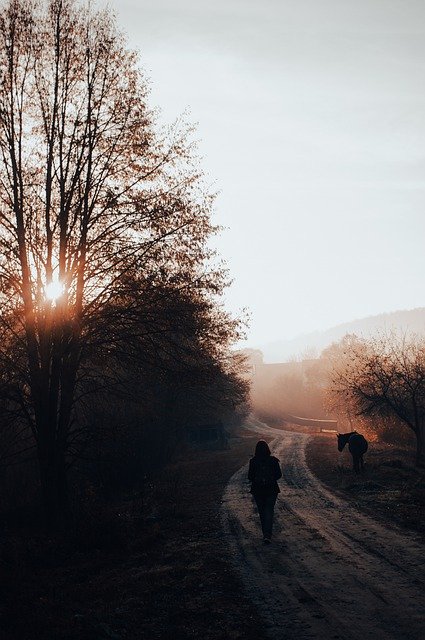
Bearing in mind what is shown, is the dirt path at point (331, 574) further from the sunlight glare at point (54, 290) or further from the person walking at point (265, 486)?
the sunlight glare at point (54, 290)

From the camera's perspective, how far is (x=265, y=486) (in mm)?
11211

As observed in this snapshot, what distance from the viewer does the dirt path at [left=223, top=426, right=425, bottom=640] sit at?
6496 millimetres

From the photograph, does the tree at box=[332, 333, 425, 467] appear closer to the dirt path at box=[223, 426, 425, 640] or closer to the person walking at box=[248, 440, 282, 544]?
the dirt path at box=[223, 426, 425, 640]

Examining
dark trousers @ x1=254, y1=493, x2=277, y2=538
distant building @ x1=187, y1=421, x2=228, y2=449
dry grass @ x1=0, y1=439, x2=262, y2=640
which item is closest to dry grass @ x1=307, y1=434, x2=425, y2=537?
dark trousers @ x1=254, y1=493, x2=277, y2=538

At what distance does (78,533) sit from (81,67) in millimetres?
12881

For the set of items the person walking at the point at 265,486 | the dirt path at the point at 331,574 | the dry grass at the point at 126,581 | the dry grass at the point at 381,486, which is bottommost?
the dry grass at the point at 381,486

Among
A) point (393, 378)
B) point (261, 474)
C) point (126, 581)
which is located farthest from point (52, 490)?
point (393, 378)

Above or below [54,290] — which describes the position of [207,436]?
below

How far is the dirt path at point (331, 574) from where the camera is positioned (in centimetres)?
650

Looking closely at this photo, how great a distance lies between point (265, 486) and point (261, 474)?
27cm

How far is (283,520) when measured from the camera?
13312 millimetres

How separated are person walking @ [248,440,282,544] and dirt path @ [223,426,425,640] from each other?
44 centimetres

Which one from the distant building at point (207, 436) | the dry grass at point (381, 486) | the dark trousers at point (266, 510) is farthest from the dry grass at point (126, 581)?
the distant building at point (207, 436)

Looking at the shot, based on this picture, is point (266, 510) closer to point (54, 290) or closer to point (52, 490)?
point (52, 490)
